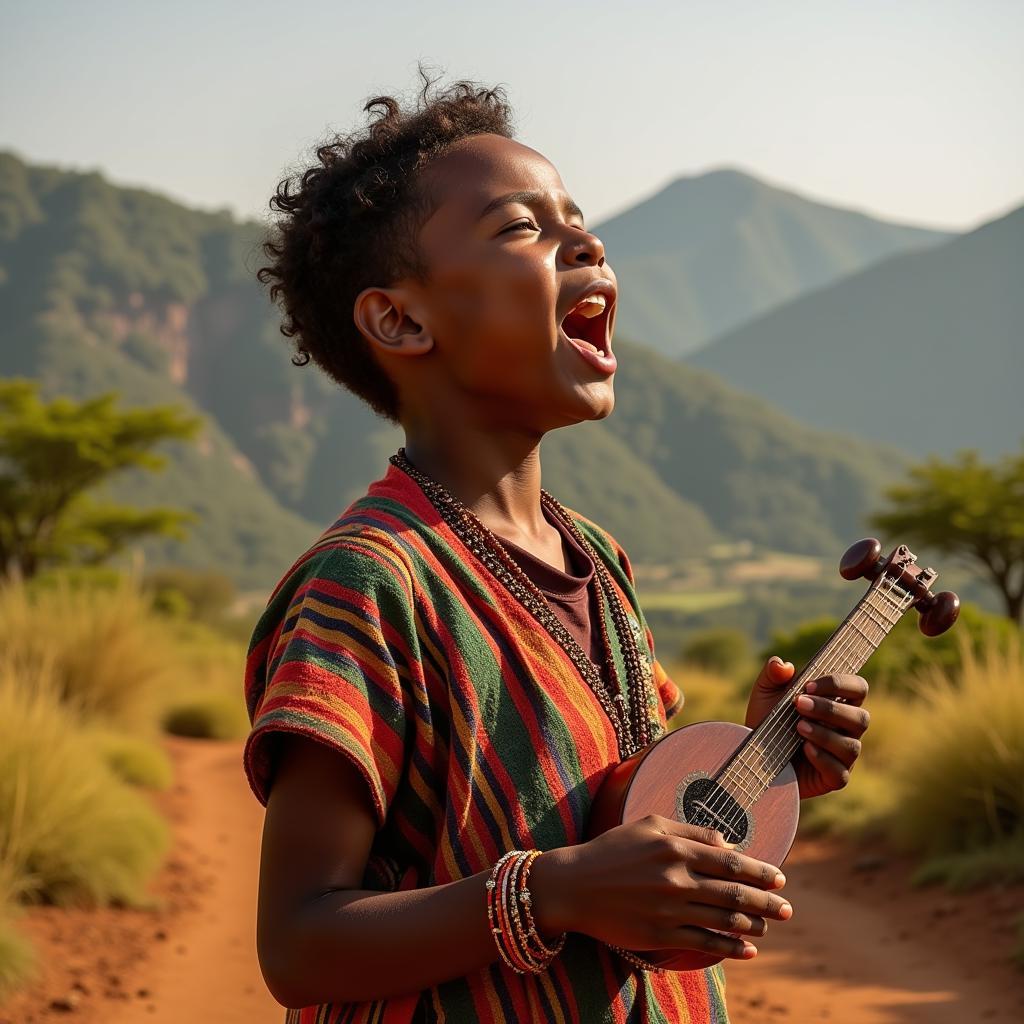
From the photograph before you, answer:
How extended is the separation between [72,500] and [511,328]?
2449 cm

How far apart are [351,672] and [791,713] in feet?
1.95

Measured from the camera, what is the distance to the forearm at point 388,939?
4.46 ft

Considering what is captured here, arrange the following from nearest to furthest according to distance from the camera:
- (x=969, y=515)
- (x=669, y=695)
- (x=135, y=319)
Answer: (x=669, y=695) → (x=969, y=515) → (x=135, y=319)

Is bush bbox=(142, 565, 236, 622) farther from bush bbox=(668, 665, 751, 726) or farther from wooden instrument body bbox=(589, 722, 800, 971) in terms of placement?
wooden instrument body bbox=(589, 722, 800, 971)

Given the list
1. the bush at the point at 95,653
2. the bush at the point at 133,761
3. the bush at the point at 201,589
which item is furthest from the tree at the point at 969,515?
the bush at the point at 201,589

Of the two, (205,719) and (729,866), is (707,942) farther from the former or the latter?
(205,719)

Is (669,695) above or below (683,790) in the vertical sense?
above

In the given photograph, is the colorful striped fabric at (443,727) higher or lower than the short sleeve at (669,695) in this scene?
lower

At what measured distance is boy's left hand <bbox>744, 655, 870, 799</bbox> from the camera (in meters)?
1.60

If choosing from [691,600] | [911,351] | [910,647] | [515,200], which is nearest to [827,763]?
[515,200]

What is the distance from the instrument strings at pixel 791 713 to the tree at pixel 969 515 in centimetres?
1888

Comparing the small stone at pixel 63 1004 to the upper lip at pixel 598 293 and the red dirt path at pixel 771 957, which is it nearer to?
the red dirt path at pixel 771 957

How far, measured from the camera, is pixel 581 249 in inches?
66.7

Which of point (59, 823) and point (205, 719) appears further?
point (205, 719)
